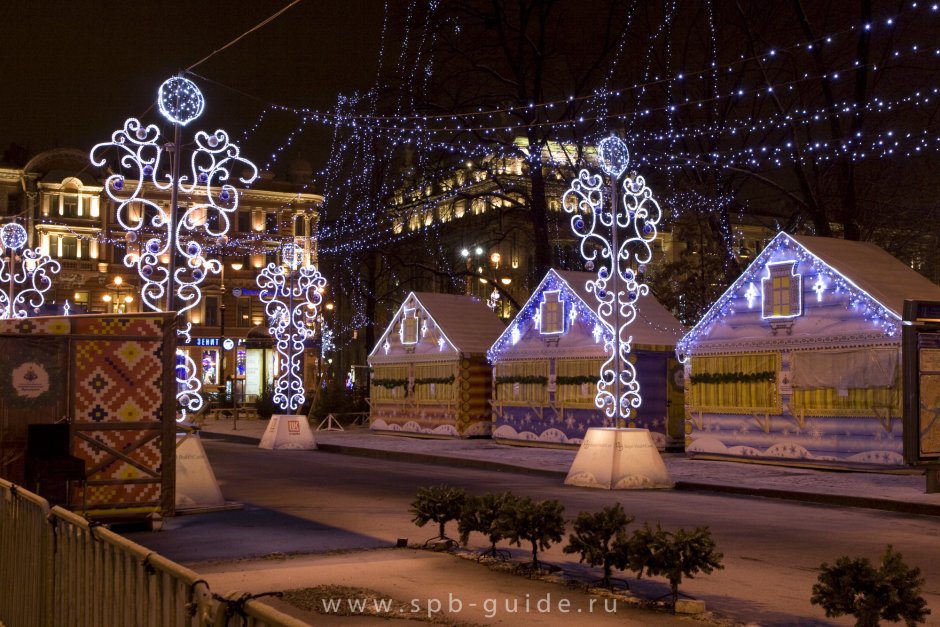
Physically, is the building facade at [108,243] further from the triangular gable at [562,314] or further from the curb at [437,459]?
the curb at [437,459]

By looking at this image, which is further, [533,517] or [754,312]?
[754,312]

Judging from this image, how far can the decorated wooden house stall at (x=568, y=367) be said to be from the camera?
98.3 ft

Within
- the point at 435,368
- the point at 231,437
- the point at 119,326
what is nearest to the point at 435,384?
the point at 435,368

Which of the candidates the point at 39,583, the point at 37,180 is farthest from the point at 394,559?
the point at 37,180

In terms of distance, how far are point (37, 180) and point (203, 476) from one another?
70.1 m

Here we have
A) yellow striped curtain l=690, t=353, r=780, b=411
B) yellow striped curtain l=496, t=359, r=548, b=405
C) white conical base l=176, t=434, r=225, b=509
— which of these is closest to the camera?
white conical base l=176, t=434, r=225, b=509

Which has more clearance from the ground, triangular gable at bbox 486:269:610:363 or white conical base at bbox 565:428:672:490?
triangular gable at bbox 486:269:610:363

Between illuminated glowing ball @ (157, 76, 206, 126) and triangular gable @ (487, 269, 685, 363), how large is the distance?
52.2ft

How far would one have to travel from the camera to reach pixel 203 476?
51.6ft

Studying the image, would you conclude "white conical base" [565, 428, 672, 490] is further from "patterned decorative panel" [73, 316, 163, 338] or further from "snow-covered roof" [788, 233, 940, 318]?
"patterned decorative panel" [73, 316, 163, 338]

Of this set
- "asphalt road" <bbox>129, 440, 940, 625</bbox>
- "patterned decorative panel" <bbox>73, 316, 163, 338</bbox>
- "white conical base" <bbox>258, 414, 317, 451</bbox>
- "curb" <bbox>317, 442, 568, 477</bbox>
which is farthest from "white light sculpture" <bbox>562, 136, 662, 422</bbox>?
"patterned decorative panel" <bbox>73, 316, 163, 338</bbox>

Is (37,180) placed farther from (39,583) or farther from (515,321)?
(39,583)

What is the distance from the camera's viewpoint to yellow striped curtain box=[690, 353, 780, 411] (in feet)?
81.5

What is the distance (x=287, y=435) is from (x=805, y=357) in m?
14.7
